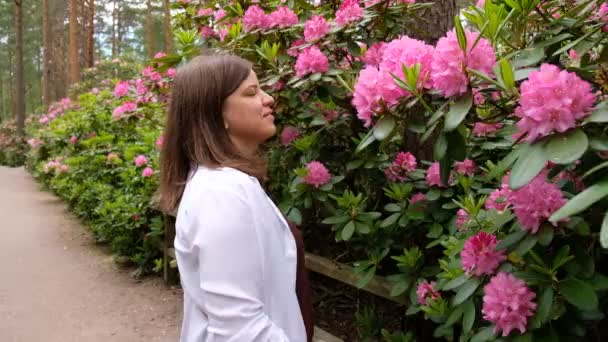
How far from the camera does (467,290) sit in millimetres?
1555

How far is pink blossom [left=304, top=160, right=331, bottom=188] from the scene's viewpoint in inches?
98.7

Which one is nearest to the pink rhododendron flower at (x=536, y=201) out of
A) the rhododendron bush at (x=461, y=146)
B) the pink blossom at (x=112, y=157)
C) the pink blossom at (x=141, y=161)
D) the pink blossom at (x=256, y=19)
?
the rhododendron bush at (x=461, y=146)

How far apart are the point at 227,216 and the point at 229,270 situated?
122 millimetres

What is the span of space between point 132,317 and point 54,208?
479 centimetres

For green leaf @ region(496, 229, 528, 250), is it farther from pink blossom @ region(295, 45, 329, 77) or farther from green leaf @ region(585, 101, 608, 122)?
pink blossom @ region(295, 45, 329, 77)

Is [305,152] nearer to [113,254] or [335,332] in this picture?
[335,332]

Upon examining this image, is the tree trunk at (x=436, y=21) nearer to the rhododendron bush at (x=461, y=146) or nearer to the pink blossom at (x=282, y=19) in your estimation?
the rhododendron bush at (x=461, y=146)

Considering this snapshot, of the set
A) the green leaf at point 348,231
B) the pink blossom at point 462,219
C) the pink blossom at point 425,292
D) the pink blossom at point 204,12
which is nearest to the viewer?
the pink blossom at point 462,219

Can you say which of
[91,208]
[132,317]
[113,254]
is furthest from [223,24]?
[91,208]

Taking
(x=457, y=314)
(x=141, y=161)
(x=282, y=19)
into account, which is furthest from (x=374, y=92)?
(x=141, y=161)

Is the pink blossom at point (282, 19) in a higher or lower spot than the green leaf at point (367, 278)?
higher

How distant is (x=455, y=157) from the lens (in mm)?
1389

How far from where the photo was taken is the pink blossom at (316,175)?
98.7 inches

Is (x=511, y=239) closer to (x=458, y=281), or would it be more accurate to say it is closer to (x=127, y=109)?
(x=458, y=281)
